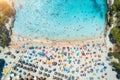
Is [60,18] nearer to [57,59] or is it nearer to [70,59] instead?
Answer: [57,59]

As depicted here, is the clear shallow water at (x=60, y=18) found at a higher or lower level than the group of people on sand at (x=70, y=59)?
higher

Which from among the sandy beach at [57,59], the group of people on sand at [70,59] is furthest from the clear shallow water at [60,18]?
the group of people on sand at [70,59]

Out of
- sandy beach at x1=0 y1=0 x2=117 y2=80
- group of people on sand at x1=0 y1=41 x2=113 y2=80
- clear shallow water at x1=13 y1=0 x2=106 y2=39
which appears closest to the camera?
sandy beach at x1=0 y1=0 x2=117 y2=80

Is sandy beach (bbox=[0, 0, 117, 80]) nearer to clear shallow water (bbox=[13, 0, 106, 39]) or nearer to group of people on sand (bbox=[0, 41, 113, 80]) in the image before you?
group of people on sand (bbox=[0, 41, 113, 80])

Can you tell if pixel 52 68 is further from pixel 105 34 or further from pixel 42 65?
pixel 105 34

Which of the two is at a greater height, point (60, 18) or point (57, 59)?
point (60, 18)

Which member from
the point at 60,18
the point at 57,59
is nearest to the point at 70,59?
the point at 57,59

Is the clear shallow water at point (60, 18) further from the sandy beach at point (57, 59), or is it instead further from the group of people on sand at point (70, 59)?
the group of people on sand at point (70, 59)

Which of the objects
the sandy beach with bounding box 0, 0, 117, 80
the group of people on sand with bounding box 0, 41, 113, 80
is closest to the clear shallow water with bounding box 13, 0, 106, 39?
the sandy beach with bounding box 0, 0, 117, 80

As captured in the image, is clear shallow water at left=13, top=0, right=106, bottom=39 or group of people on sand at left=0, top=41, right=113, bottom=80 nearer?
group of people on sand at left=0, top=41, right=113, bottom=80

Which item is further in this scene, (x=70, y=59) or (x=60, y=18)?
(x=60, y=18)
